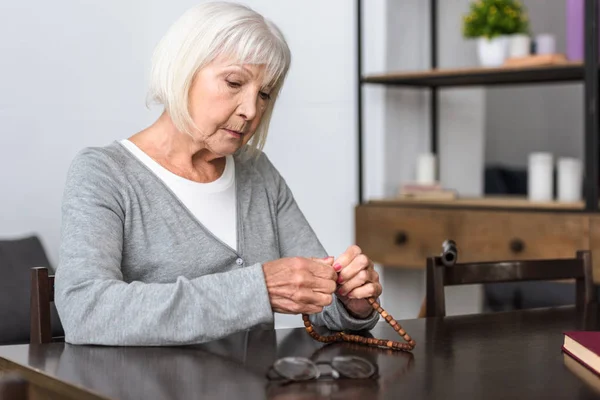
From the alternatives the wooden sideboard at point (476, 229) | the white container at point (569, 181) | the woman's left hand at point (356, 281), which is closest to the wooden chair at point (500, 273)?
the woman's left hand at point (356, 281)

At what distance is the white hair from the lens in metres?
1.76

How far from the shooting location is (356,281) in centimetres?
161

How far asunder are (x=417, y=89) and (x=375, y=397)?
287cm

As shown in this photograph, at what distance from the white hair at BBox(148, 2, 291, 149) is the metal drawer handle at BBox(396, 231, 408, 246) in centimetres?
184

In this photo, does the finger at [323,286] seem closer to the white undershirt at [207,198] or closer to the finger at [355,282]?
the finger at [355,282]

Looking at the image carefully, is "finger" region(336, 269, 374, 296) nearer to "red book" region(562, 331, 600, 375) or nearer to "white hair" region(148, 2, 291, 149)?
"red book" region(562, 331, 600, 375)

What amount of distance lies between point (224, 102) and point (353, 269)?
0.45 metres

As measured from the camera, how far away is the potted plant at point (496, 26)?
351 cm

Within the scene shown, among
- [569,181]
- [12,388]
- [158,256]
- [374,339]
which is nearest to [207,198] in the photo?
[158,256]

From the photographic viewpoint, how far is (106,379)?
4.06ft

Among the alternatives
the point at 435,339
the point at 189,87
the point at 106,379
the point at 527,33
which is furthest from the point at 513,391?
the point at 527,33

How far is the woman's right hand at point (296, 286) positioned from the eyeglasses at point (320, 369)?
24 cm

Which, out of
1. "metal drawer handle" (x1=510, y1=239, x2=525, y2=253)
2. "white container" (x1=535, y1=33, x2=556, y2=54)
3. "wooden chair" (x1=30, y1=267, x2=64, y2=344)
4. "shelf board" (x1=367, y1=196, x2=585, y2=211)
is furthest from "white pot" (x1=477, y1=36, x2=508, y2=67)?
"wooden chair" (x1=30, y1=267, x2=64, y2=344)

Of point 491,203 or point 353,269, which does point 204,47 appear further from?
point 491,203
